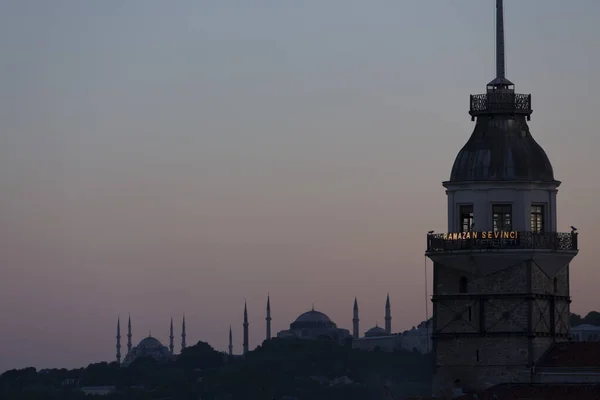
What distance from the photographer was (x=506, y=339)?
10475 cm

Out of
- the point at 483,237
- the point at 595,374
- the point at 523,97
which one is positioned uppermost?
the point at 523,97

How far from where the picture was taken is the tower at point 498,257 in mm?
104750

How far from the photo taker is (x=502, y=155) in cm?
10638

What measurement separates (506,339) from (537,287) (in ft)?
9.07

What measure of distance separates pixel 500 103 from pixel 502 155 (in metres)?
2.64

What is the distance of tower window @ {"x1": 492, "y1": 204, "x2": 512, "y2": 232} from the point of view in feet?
348

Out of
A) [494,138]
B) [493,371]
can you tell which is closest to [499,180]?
[494,138]

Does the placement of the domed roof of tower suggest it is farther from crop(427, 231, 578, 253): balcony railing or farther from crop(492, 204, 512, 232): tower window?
crop(427, 231, 578, 253): balcony railing

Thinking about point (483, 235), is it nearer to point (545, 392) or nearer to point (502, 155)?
point (502, 155)

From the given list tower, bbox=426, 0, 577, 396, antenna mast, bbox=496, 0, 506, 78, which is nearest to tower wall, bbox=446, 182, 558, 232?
tower, bbox=426, 0, 577, 396

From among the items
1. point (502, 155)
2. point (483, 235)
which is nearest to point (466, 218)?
point (483, 235)

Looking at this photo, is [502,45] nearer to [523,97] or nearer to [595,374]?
[523,97]

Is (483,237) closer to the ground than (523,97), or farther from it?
closer to the ground

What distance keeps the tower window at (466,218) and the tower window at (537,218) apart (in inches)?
111
